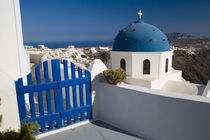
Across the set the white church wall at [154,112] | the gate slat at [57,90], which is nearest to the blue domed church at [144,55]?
the white church wall at [154,112]

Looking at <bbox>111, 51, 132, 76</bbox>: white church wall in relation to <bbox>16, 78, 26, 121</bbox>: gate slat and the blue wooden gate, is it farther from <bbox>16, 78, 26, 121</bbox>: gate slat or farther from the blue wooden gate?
<bbox>16, 78, 26, 121</bbox>: gate slat

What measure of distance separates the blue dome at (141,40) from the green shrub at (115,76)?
25.4 ft

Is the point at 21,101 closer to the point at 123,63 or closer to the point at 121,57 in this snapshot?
the point at 121,57

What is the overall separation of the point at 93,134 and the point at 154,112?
2077mm

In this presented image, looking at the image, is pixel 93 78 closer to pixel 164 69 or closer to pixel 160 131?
pixel 160 131

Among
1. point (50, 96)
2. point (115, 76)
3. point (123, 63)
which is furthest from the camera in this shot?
point (123, 63)

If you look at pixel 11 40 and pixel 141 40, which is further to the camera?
pixel 141 40

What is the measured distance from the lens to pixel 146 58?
12.4m

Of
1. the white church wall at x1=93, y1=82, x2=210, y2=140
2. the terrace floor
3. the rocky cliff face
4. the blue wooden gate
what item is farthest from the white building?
the rocky cliff face

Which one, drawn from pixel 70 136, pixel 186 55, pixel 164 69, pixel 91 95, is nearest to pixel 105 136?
pixel 70 136

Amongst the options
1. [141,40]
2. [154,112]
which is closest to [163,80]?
[141,40]

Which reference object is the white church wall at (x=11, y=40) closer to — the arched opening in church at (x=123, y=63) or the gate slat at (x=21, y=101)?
the gate slat at (x=21, y=101)

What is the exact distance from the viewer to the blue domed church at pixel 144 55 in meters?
12.3

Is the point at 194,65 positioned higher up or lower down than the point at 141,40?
lower down
